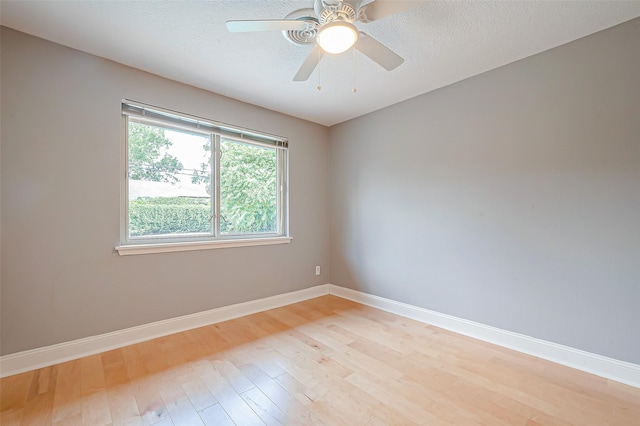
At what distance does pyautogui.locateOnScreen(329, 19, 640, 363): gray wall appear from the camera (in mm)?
1895

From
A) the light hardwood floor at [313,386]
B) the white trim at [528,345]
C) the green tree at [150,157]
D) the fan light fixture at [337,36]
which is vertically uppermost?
the fan light fixture at [337,36]

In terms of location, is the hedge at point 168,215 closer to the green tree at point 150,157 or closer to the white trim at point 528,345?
the green tree at point 150,157

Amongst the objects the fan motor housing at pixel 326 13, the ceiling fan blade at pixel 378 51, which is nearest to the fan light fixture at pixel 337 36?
the fan motor housing at pixel 326 13

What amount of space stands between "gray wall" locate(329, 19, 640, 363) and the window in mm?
1384

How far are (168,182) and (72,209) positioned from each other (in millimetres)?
750

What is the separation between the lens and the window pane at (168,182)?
2.47 meters

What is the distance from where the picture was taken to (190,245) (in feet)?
8.84

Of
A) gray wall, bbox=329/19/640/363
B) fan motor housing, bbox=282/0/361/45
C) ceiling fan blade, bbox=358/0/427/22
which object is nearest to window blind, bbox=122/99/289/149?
gray wall, bbox=329/19/640/363

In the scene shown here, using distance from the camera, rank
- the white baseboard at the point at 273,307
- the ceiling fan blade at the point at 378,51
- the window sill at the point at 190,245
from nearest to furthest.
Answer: the ceiling fan blade at the point at 378,51 → the white baseboard at the point at 273,307 → the window sill at the point at 190,245

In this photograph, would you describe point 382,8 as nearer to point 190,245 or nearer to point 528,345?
point 190,245

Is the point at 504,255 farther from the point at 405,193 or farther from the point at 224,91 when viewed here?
the point at 224,91

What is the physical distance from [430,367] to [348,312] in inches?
49.3

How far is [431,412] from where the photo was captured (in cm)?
157

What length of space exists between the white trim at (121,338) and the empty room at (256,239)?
2 centimetres
